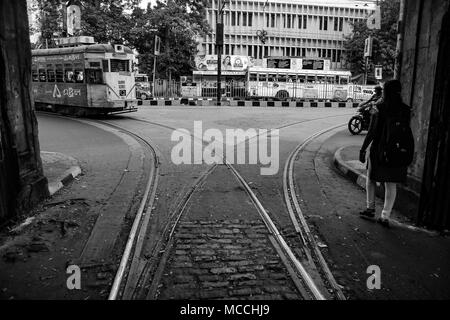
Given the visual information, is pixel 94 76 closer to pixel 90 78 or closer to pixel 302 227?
pixel 90 78

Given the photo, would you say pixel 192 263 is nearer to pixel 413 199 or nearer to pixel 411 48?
pixel 413 199

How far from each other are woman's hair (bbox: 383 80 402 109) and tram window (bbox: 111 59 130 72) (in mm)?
15586

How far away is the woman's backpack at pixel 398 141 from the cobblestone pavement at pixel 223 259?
1.94m

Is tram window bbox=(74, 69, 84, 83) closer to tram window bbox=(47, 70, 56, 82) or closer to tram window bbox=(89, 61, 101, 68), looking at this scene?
tram window bbox=(89, 61, 101, 68)

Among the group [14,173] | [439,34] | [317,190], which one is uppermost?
[439,34]

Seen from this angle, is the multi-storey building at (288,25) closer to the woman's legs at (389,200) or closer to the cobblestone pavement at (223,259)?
the cobblestone pavement at (223,259)

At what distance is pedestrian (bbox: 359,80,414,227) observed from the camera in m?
5.45

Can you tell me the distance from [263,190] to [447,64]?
11.6ft

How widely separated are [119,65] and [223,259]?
1627 cm

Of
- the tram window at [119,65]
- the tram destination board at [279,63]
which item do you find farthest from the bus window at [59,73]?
the tram destination board at [279,63]

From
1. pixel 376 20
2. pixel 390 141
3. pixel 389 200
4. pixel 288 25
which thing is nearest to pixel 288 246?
pixel 389 200

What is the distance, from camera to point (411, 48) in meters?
6.48

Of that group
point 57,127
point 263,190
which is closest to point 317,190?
point 263,190

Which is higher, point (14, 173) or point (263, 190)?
point (14, 173)
